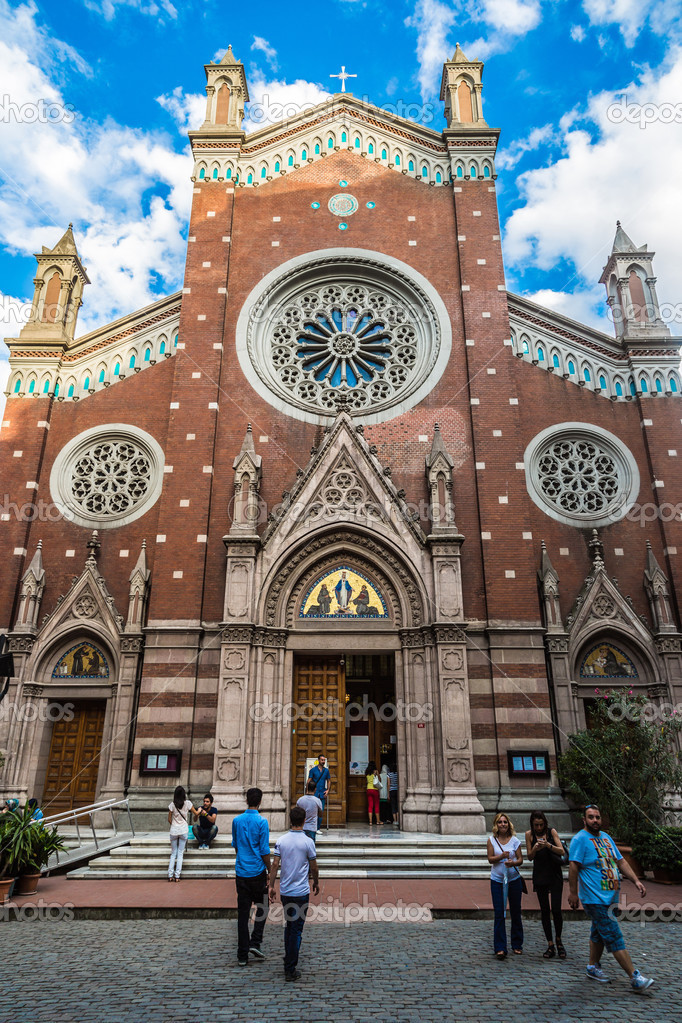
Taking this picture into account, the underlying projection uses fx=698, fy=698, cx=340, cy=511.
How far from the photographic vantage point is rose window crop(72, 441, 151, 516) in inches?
883

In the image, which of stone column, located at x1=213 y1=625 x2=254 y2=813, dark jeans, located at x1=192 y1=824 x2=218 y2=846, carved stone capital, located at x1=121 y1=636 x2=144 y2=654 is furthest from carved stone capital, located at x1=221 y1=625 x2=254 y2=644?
dark jeans, located at x1=192 y1=824 x2=218 y2=846

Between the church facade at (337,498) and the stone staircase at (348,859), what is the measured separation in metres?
1.62

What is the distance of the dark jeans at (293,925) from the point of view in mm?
7773

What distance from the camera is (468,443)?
21719mm

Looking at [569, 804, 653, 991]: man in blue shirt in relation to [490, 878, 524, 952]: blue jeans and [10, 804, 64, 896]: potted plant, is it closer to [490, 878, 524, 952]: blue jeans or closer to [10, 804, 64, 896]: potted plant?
[490, 878, 524, 952]: blue jeans

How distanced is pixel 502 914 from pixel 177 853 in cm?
753

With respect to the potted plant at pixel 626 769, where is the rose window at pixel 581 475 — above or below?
above

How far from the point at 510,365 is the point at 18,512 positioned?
16493 mm

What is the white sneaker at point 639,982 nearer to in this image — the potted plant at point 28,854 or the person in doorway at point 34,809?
the potted plant at point 28,854

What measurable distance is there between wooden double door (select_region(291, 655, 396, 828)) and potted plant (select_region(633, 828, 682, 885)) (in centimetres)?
768

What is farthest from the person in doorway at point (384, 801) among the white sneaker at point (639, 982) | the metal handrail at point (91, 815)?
the white sneaker at point (639, 982)

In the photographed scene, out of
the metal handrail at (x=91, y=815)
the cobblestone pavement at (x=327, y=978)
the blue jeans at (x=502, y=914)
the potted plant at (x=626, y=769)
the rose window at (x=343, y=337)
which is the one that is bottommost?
the cobblestone pavement at (x=327, y=978)

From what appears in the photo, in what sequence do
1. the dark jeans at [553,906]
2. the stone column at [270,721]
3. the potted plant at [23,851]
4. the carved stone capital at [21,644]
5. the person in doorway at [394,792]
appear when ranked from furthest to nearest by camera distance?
the carved stone capital at [21,644], the person in doorway at [394,792], the stone column at [270,721], the potted plant at [23,851], the dark jeans at [553,906]

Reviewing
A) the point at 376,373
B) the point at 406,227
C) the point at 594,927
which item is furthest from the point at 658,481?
the point at 594,927
